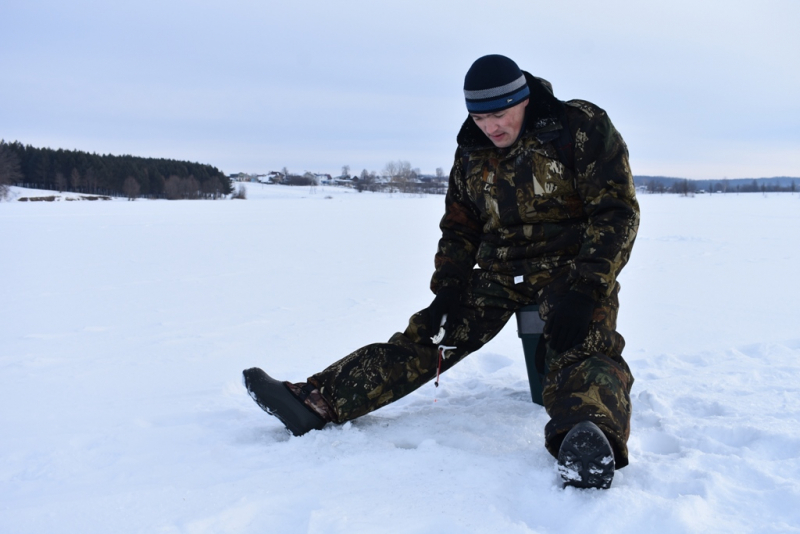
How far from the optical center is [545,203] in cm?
220

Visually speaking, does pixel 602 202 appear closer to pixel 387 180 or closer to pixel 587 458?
pixel 587 458

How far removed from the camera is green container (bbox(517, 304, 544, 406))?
2.28 meters

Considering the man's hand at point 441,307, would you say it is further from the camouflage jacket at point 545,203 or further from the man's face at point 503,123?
the man's face at point 503,123

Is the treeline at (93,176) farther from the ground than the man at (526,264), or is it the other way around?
the treeline at (93,176)

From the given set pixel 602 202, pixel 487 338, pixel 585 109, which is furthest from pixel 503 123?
pixel 487 338

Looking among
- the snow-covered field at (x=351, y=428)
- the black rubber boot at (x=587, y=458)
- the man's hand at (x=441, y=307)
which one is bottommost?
the snow-covered field at (x=351, y=428)

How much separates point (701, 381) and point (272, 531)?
201cm

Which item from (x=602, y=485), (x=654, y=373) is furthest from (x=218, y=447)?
(x=654, y=373)

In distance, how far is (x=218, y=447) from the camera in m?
2.05

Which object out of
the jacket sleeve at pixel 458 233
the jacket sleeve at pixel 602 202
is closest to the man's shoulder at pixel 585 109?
the jacket sleeve at pixel 602 202

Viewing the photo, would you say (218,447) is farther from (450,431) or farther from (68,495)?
(450,431)

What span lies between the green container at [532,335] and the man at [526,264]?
40mm

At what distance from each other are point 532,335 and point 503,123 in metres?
0.84

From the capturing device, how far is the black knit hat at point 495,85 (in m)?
2.10
